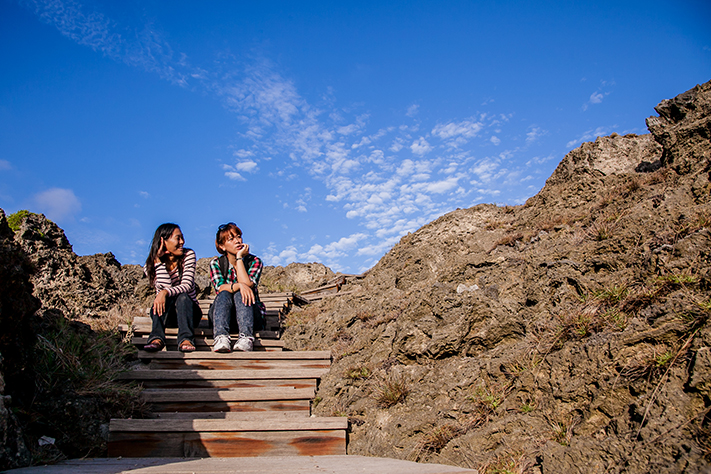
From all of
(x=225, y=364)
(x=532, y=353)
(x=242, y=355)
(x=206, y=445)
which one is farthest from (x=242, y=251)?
(x=532, y=353)

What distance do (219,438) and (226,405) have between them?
951 mm

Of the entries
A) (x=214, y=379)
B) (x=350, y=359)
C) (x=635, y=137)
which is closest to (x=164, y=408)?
(x=214, y=379)

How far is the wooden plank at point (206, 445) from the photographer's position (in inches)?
134

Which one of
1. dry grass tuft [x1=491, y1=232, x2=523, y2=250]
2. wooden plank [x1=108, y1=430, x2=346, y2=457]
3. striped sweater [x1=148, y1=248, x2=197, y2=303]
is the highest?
dry grass tuft [x1=491, y1=232, x2=523, y2=250]

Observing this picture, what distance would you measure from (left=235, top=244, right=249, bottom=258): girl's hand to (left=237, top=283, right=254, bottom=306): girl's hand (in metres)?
0.49

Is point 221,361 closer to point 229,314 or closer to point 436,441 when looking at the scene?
point 229,314

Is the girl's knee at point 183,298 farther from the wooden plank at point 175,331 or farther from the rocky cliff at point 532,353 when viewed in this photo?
the rocky cliff at point 532,353

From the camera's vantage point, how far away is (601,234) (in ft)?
13.7

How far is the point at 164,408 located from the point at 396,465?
2.89 metres

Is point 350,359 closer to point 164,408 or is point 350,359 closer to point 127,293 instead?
point 164,408

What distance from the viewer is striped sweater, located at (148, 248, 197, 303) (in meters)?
5.78

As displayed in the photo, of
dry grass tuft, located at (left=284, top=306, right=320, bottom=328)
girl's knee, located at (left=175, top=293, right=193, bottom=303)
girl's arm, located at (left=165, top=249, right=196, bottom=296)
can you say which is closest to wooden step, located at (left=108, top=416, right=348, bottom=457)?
girl's knee, located at (left=175, top=293, right=193, bottom=303)

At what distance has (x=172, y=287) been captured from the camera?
Result: 228 inches

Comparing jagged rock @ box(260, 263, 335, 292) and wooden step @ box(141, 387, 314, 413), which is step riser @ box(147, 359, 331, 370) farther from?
jagged rock @ box(260, 263, 335, 292)
